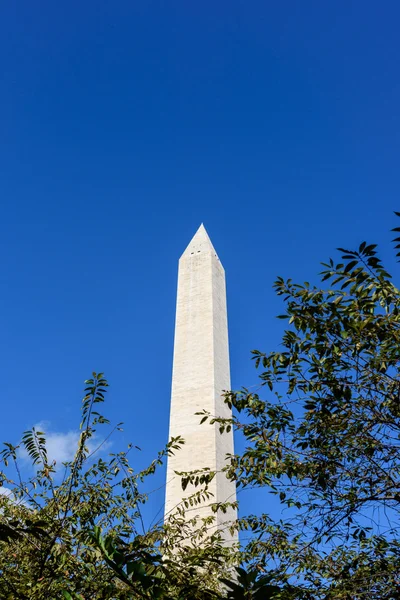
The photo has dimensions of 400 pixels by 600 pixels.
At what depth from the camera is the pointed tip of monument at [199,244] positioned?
54.3ft

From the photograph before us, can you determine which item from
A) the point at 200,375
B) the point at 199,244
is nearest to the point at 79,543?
the point at 200,375

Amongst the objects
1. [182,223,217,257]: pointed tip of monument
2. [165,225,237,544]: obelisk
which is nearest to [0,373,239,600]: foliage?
[165,225,237,544]: obelisk

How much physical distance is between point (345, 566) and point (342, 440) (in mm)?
1172

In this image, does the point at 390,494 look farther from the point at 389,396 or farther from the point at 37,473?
the point at 37,473

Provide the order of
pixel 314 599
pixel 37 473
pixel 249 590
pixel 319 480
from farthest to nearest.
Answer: pixel 37 473 < pixel 319 480 < pixel 314 599 < pixel 249 590

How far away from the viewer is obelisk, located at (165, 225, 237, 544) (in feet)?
40.0

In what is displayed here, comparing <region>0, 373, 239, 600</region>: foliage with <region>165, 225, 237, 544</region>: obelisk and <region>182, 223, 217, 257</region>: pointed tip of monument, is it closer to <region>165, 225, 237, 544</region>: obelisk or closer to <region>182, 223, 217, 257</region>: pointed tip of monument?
<region>165, 225, 237, 544</region>: obelisk

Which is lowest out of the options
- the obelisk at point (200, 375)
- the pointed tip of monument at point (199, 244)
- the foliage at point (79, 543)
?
the foliage at point (79, 543)

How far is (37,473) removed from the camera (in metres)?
6.55

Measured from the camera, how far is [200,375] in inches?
543

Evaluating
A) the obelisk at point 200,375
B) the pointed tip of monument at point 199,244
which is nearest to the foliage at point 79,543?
the obelisk at point 200,375

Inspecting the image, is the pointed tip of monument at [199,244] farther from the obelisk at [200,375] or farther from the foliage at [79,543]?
the foliage at [79,543]

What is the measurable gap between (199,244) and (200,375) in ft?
15.9

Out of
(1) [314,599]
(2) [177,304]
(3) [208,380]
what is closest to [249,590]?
(1) [314,599]
